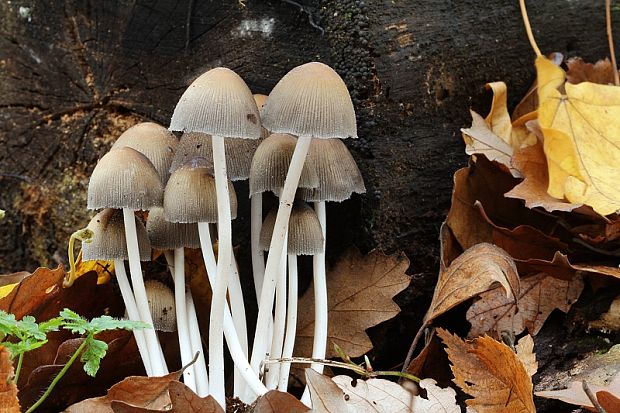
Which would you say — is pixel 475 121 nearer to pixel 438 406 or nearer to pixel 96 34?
pixel 438 406

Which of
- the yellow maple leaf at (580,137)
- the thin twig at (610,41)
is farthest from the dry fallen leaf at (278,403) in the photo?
the thin twig at (610,41)

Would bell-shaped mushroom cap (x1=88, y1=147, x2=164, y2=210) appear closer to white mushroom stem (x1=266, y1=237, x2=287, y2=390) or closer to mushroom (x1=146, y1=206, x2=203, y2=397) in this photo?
mushroom (x1=146, y1=206, x2=203, y2=397)

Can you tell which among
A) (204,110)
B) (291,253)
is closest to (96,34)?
(204,110)

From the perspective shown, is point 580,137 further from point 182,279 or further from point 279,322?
point 182,279

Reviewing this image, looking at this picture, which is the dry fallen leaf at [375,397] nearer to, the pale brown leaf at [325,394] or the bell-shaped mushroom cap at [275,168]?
the pale brown leaf at [325,394]

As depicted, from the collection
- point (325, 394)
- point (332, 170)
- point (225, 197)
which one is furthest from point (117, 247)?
point (325, 394)

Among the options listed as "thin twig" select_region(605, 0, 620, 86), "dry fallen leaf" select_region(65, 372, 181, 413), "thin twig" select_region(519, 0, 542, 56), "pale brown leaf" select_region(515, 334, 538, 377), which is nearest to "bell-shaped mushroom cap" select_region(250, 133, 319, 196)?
"dry fallen leaf" select_region(65, 372, 181, 413)
